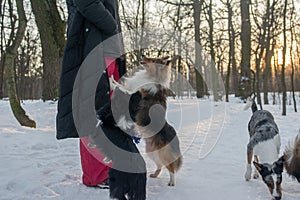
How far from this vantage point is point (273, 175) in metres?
3.71

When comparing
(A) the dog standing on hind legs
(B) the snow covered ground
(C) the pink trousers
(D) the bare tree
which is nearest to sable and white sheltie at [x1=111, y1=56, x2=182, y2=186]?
(B) the snow covered ground

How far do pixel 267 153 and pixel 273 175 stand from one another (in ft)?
1.42

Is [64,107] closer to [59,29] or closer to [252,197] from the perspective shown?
[252,197]

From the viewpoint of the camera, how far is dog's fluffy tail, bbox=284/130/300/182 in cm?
389

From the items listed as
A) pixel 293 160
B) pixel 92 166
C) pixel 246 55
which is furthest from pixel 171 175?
pixel 246 55

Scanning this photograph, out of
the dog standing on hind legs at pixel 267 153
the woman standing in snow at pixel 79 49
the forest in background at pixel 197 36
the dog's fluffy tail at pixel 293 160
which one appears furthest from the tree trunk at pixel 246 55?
the woman standing in snow at pixel 79 49

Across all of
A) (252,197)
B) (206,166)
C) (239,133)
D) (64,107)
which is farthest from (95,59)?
(239,133)

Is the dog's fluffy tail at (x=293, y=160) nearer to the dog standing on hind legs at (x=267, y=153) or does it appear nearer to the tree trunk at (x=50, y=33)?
the dog standing on hind legs at (x=267, y=153)

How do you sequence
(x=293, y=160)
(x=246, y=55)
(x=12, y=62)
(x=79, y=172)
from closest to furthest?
1. (x=293, y=160)
2. (x=79, y=172)
3. (x=12, y=62)
4. (x=246, y=55)

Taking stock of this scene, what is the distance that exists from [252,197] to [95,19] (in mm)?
2642

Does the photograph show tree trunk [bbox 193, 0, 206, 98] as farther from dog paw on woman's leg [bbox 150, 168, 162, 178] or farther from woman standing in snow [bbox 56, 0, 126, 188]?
woman standing in snow [bbox 56, 0, 126, 188]

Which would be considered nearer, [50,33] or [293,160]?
[293,160]

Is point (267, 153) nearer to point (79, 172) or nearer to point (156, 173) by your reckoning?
point (156, 173)

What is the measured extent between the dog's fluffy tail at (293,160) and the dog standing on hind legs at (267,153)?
142 mm
